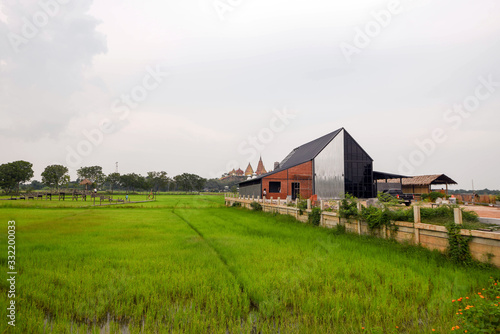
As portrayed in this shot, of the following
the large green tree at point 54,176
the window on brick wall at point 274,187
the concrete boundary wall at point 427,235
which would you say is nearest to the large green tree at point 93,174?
the large green tree at point 54,176

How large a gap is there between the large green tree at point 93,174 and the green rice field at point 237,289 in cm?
13108

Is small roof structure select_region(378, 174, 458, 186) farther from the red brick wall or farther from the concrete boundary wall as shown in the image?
the concrete boundary wall

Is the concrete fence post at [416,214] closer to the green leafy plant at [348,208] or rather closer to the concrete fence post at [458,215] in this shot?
the concrete fence post at [458,215]

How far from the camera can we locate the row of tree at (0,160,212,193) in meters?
88.5

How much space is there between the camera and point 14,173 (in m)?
88.2

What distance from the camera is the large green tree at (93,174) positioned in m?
124

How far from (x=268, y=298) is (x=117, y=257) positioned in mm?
5240

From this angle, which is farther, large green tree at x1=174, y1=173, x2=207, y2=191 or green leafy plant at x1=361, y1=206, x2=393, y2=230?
large green tree at x1=174, y1=173, x2=207, y2=191

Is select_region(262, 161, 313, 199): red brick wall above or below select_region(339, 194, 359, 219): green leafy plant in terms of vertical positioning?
above

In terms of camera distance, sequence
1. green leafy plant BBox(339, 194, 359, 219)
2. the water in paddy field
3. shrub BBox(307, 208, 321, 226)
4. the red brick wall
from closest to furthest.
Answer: the water in paddy field < green leafy plant BBox(339, 194, 359, 219) < shrub BBox(307, 208, 321, 226) < the red brick wall

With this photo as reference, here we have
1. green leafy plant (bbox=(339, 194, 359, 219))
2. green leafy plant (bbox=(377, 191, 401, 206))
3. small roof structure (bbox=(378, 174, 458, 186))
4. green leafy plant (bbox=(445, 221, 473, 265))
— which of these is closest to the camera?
green leafy plant (bbox=(445, 221, 473, 265))

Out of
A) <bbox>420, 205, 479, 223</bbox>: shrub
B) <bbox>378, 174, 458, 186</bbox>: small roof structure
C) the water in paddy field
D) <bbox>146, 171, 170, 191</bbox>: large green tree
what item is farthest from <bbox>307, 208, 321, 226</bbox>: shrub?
<bbox>146, 171, 170, 191</bbox>: large green tree

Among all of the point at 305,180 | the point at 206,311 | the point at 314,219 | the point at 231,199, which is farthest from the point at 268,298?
the point at 231,199

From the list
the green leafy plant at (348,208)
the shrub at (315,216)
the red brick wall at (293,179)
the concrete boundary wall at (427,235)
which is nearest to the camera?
the concrete boundary wall at (427,235)
